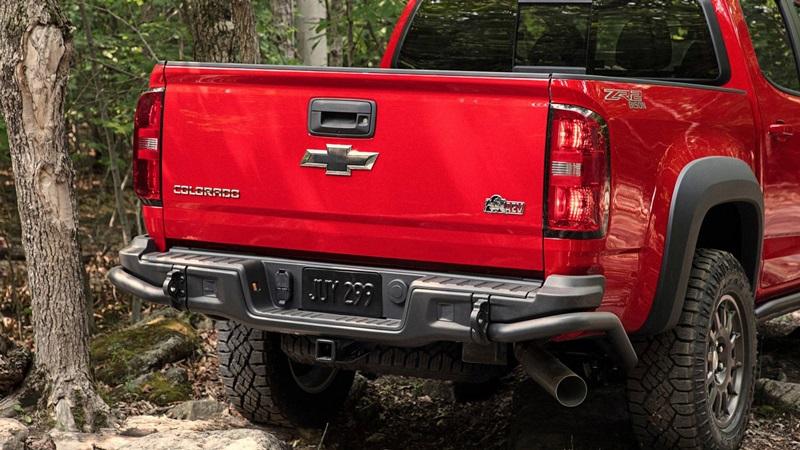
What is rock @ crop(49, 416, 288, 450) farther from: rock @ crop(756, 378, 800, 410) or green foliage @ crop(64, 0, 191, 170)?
green foliage @ crop(64, 0, 191, 170)

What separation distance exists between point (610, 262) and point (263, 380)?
1.70 m

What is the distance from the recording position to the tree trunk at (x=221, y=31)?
263 inches

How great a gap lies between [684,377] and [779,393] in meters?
1.58

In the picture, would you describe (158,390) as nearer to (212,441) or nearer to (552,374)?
(212,441)

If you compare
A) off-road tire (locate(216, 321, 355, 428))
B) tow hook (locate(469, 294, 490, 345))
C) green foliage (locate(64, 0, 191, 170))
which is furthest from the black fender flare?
green foliage (locate(64, 0, 191, 170))

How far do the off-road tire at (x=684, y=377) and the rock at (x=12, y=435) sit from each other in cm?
229

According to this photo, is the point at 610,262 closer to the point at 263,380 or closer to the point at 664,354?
the point at 664,354

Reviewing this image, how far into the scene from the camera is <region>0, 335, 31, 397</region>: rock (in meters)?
5.38

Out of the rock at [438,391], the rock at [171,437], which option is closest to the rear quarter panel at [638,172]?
the rock at [171,437]

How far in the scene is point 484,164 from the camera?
11.7ft

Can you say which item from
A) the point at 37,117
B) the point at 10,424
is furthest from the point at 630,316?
the point at 37,117

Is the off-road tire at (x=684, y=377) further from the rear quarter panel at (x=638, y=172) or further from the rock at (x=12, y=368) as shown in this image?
the rock at (x=12, y=368)

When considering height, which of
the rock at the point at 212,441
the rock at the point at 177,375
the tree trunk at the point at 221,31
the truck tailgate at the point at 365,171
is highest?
the tree trunk at the point at 221,31

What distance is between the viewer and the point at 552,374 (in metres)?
3.78
